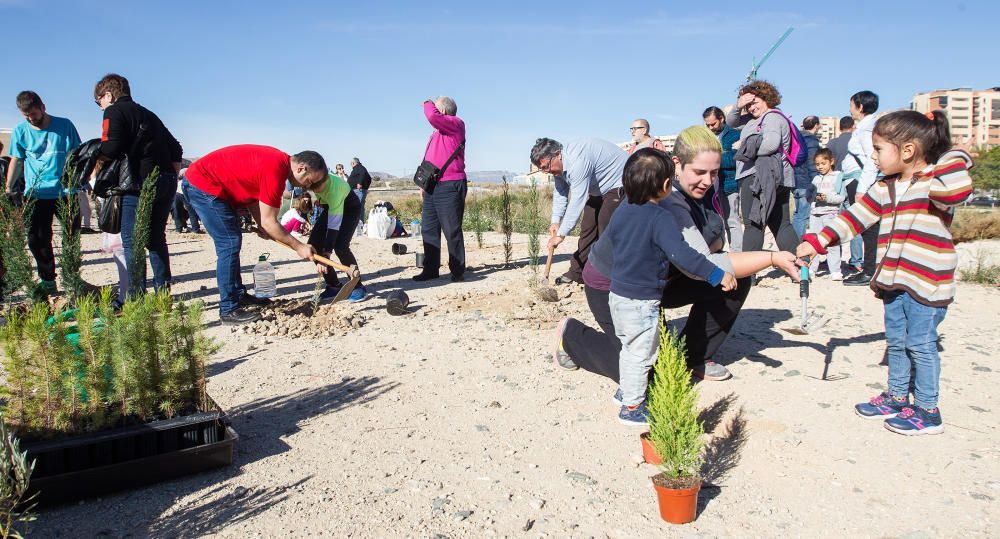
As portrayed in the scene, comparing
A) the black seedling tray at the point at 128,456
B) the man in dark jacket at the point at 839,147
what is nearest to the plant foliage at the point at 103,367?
the black seedling tray at the point at 128,456

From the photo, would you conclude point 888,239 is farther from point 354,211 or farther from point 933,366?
point 354,211

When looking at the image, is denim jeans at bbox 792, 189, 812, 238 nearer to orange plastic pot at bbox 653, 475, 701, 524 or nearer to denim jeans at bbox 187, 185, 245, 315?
orange plastic pot at bbox 653, 475, 701, 524

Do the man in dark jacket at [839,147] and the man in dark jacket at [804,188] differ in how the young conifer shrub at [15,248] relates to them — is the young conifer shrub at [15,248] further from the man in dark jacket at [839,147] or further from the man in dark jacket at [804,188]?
the man in dark jacket at [839,147]

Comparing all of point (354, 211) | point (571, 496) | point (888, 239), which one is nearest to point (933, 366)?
point (888, 239)

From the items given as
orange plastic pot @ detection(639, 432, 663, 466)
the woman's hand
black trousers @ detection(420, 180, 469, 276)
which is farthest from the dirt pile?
the woman's hand

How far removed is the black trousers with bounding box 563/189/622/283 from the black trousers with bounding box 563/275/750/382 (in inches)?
82.4

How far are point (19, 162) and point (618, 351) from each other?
5972mm

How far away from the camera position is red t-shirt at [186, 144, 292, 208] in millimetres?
5516

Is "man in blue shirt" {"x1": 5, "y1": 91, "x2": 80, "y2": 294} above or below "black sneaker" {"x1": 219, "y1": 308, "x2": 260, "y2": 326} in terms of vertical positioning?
above

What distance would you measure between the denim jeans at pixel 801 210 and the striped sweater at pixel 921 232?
4.23m

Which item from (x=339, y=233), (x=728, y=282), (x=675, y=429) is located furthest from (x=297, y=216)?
(x=675, y=429)

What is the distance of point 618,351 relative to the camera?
4008 mm

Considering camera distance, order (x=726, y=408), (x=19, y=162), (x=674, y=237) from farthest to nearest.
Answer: (x=19, y=162)
(x=726, y=408)
(x=674, y=237)

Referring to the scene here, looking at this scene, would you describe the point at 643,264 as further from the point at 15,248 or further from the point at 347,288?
the point at 15,248
